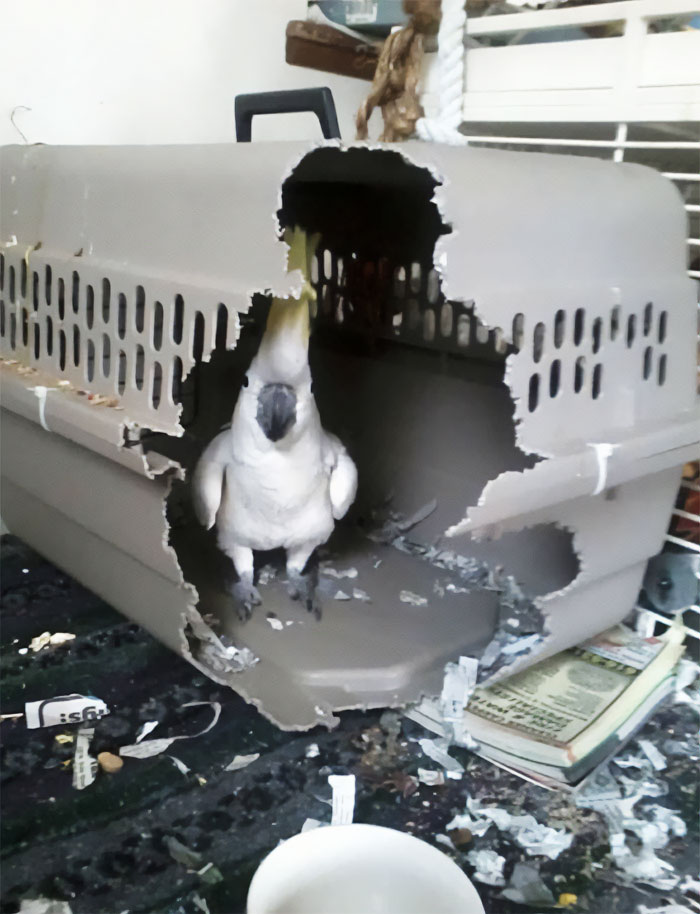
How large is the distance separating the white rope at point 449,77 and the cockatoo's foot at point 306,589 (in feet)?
1.81

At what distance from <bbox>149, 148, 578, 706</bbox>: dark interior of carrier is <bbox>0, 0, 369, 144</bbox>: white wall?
245 millimetres

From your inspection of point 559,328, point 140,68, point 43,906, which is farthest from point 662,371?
point 140,68

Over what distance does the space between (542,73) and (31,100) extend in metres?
0.63

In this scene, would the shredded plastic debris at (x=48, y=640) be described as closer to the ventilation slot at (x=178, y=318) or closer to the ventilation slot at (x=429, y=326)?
the ventilation slot at (x=178, y=318)

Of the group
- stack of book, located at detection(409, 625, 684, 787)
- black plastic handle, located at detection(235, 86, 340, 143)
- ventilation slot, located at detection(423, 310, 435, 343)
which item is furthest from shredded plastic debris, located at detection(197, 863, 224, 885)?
ventilation slot, located at detection(423, 310, 435, 343)

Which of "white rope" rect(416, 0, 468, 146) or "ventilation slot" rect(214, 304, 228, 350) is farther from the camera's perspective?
"white rope" rect(416, 0, 468, 146)

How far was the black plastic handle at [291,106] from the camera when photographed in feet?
2.51

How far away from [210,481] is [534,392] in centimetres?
36

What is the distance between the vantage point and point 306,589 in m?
0.93

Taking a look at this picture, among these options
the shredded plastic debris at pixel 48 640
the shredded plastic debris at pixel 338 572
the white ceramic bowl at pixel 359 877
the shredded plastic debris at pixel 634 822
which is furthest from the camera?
the shredded plastic debris at pixel 338 572

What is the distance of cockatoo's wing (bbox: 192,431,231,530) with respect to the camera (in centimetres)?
85

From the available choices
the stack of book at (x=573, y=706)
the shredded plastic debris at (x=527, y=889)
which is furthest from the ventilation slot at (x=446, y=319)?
the shredded plastic debris at (x=527, y=889)

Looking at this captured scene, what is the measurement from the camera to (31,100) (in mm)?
1014

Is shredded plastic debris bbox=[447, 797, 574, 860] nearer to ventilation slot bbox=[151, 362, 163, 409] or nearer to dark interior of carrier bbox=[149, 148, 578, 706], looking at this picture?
dark interior of carrier bbox=[149, 148, 578, 706]
